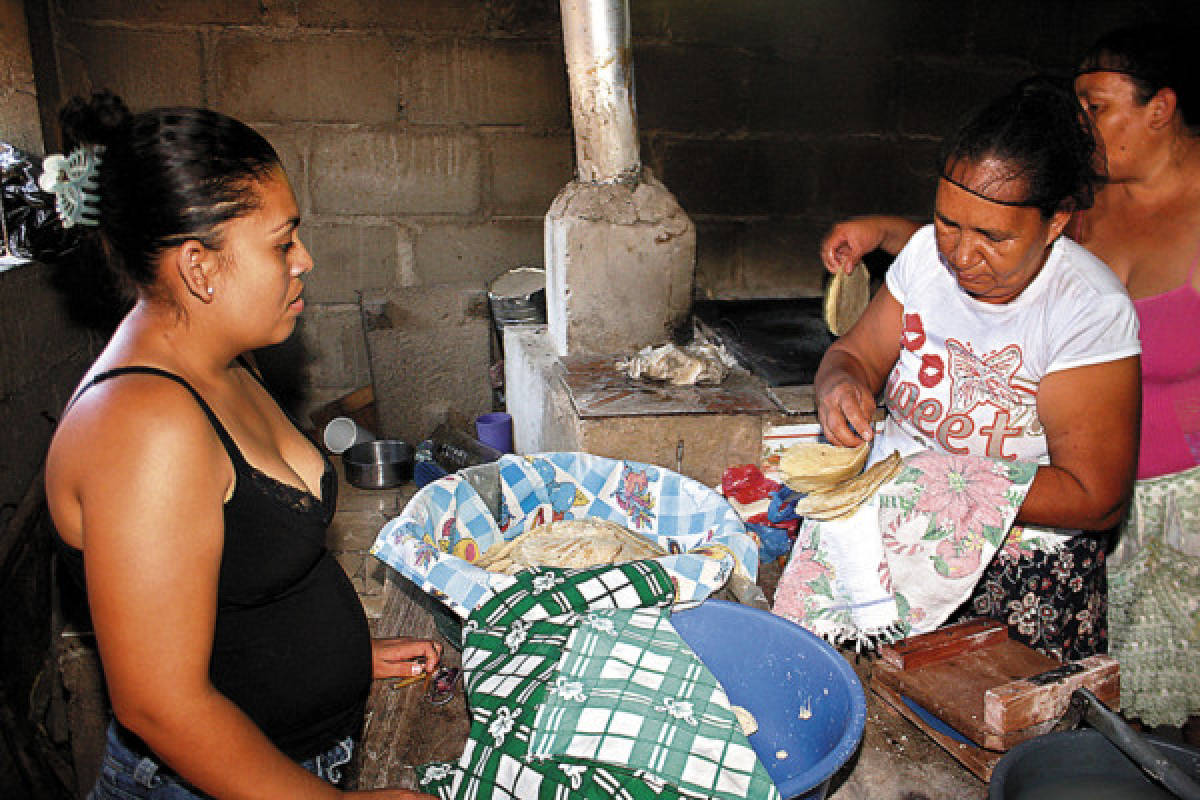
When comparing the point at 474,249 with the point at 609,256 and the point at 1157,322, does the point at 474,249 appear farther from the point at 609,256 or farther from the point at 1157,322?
the point at 1157,322

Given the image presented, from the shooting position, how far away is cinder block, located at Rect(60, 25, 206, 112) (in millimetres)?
4879

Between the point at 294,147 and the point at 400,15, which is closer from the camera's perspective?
the point at 400,15

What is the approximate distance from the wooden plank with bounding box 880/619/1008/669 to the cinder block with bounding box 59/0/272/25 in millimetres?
4777

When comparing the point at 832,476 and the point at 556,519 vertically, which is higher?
the point at 832,476

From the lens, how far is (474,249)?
5.53 m

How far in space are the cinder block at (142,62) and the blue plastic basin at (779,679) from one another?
455 cm

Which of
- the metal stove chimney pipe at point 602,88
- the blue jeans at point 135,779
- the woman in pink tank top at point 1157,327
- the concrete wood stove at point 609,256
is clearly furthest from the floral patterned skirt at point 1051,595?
the metal stove chimney pipe at point 602,88

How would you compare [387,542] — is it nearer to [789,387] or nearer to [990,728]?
[990,728]

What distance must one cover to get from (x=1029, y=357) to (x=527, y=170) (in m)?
4.07

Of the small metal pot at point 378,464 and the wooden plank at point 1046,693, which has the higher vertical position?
the wooden plank at point 1046,693

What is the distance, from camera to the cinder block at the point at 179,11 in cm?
482

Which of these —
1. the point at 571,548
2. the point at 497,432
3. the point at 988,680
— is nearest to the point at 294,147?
the point at 497,432

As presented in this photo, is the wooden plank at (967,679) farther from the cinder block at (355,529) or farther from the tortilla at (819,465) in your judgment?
the cinder block at (355,529)

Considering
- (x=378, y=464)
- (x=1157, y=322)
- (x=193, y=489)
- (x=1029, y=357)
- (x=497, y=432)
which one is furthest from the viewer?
(x=378, y=464)
